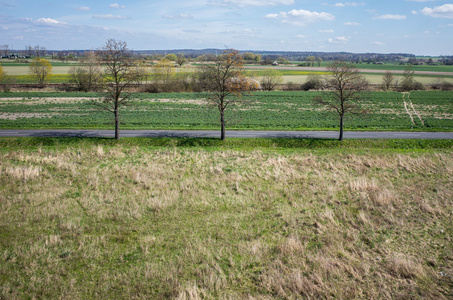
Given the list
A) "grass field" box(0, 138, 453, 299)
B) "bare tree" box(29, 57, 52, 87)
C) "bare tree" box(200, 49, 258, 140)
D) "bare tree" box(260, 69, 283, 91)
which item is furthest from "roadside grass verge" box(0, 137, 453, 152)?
"bare tree" box(29, 57, 52, 87)

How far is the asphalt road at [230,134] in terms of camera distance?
35.1 metres

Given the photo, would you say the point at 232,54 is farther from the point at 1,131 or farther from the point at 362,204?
the point at 1,131

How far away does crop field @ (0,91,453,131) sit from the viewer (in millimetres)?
40500

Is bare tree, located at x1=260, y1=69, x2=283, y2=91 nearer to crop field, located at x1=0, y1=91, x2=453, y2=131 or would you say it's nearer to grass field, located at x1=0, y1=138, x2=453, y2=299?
crop field, located at x1=0, y1=91, x2=453, y2=131

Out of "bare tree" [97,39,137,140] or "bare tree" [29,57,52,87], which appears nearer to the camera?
"bare tree" [97,39,137,140]

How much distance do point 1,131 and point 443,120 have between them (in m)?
60.4

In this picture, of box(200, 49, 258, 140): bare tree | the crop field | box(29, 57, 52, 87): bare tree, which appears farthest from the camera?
box(29, 57, 52, 87): bare tree

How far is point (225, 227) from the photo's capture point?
48.1ft

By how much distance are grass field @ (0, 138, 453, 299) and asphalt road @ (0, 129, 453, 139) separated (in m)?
9.40

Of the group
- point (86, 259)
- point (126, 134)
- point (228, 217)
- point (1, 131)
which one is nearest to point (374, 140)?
point (228, 217)

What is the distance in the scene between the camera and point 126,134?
117ft

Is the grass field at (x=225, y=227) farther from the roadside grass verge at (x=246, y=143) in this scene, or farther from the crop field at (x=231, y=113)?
the crop field at (x=231, y=113)

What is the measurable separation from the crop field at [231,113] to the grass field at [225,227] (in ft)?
50.8

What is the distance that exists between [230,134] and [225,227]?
22376mm
